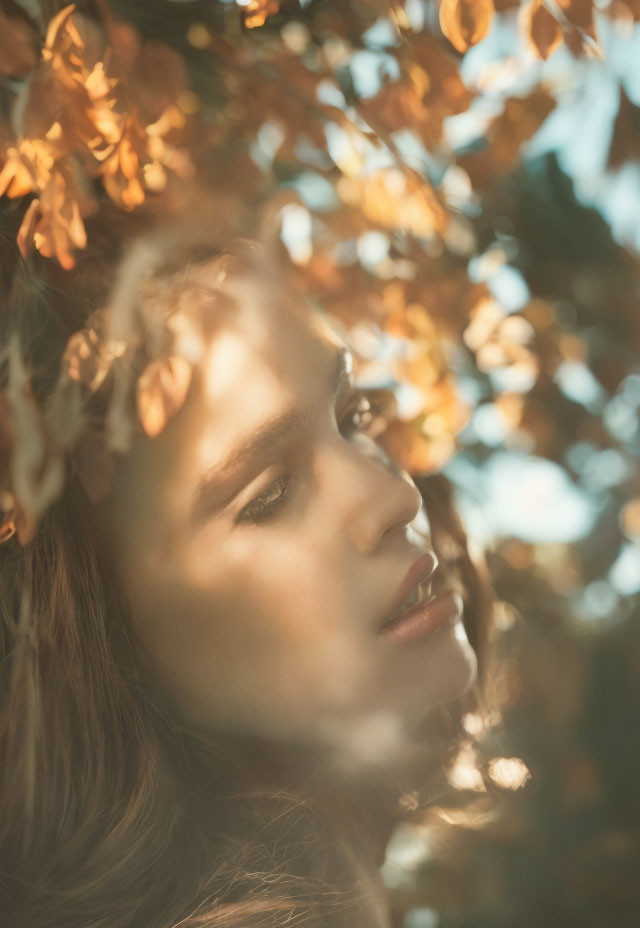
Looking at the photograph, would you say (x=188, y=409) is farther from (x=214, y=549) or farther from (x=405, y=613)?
(x=405, y=613)

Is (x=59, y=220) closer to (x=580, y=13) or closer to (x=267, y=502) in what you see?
(x=267, y=502)

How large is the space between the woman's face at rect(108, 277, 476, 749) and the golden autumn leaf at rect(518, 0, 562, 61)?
0.38m

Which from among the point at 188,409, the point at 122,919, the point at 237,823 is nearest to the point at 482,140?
the point at 188,409

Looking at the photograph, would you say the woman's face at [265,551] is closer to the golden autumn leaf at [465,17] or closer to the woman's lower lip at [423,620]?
the woman's lower lip at [423,620]

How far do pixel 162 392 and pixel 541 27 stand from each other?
0.53 metres

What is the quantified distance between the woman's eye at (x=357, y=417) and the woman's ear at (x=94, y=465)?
25cm

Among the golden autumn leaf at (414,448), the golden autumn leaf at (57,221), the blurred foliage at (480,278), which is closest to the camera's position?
the golden autumn leaf at (57,221)

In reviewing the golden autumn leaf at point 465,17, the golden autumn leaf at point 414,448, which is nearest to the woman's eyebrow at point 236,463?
the golden autumn leaf at point 414,448

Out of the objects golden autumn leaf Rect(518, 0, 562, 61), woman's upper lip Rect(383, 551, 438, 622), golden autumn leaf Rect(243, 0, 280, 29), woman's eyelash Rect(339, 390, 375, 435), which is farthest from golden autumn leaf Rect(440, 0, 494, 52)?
woman's upper lip Rect(383, 551, 438, 622)

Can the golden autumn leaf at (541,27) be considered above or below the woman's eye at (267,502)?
above

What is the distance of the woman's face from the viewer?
2.90 feet

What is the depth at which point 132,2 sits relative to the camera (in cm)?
100

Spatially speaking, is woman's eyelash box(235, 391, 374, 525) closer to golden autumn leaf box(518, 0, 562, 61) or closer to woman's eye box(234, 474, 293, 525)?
woman's eye box(234, 474, 293, 525)

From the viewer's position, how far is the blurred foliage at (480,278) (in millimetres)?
972
